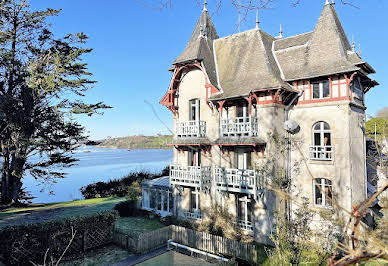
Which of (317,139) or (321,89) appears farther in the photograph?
(317,139)

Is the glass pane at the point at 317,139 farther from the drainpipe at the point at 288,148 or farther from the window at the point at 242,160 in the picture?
the window at the point at 242,160

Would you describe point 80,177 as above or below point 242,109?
below

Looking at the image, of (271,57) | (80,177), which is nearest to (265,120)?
(271,57)

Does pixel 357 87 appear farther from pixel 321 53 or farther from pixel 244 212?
pixel 244 212

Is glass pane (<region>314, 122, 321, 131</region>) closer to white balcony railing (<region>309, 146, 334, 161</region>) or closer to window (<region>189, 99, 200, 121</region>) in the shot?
white balcony railing (<region>309, 146, 334, 161</region>)

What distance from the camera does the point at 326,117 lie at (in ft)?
49.0

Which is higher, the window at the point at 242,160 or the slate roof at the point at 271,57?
the slate roof at the point at 271,57

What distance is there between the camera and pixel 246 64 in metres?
17.8

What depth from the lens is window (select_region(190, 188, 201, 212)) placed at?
18737 millimetres

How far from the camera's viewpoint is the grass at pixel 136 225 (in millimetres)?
19420

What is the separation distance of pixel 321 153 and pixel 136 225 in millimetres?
15088

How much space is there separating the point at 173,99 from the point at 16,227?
43.0 feet

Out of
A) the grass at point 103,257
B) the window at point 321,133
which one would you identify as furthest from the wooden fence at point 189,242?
the window at point 321,133

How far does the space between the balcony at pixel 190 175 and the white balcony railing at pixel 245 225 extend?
11.3 ft
